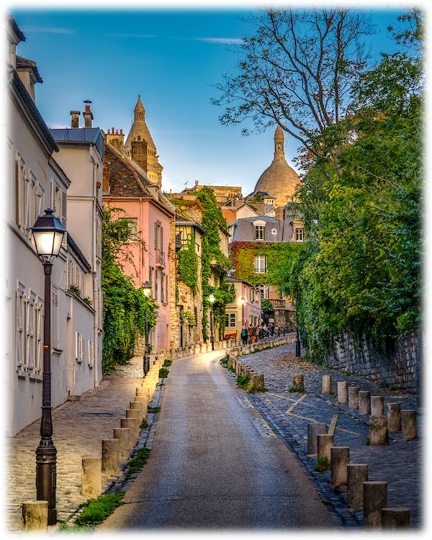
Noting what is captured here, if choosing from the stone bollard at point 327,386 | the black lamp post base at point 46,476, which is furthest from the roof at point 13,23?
the stone bollard at point 327,386

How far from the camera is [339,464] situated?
1377 centimetres

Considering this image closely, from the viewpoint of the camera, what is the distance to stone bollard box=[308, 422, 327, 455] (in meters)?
17.4

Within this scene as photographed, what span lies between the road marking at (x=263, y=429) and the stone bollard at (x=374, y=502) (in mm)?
10224

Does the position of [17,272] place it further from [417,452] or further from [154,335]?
[154,335]

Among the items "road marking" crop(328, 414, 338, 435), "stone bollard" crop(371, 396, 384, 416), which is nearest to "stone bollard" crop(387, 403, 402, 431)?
"road marking" crop(328, 414, 338, 435)

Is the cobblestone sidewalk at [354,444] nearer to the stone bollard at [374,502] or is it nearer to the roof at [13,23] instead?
the stone bollard at [374,502]

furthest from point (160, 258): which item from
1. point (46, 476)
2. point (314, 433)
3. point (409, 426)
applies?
point (46, 476)

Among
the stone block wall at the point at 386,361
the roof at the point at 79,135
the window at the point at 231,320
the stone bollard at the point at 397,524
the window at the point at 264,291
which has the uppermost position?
the roof at the point at 79,135

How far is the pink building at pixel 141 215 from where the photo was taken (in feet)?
191

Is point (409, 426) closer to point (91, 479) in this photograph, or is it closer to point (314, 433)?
A: point (314, 433)

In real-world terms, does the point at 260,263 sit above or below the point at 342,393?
above

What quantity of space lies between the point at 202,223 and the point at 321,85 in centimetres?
4094

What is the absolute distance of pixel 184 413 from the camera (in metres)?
25.4

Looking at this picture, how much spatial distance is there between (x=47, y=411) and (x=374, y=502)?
4317 millimetres
